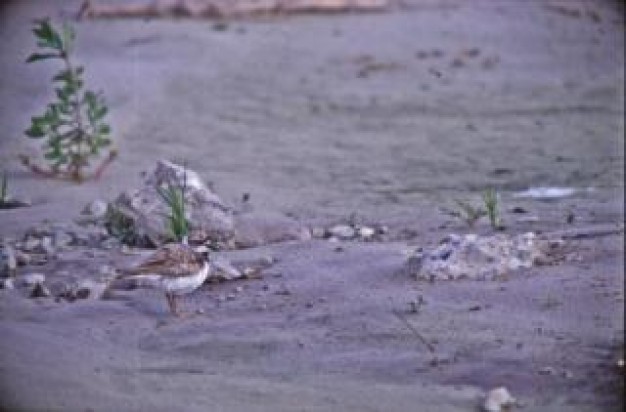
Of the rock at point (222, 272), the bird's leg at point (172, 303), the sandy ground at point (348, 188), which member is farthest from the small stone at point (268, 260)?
the bird's leg at point (172, 303)

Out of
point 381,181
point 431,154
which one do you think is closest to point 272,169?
point 381,181

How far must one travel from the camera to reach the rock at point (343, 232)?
511 cm

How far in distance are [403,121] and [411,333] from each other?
13.5ft

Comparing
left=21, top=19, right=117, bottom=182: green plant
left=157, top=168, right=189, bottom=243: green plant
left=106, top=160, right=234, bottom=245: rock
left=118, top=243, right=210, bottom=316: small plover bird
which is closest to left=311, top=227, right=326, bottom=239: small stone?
left=106, top=160, right=234, bottom=245: rock

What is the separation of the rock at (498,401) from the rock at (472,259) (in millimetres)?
968

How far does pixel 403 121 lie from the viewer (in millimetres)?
7922

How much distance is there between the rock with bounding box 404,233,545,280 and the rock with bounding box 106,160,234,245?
99 cm


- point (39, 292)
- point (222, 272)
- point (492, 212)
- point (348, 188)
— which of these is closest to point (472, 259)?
point (492, 212)

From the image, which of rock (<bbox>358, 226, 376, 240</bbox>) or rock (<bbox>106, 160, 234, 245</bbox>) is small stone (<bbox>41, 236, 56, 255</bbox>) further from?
rock (<bbox>358, 226, 376, 240</bbox>)

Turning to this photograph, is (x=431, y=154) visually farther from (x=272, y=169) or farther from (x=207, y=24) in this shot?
(x=207, y=24)

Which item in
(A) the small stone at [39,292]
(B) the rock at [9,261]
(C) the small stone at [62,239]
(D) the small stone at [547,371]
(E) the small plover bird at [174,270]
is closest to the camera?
(D) the small stone at [547,371]

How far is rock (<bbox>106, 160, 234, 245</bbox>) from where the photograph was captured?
16.6ft

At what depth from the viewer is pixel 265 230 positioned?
205 inches

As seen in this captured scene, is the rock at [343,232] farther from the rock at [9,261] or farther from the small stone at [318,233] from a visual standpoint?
the rock at [9,261]
